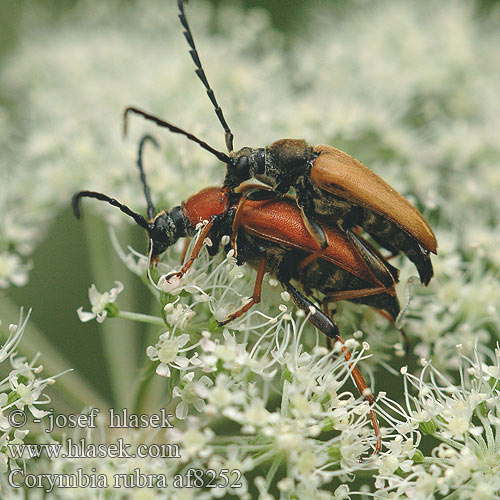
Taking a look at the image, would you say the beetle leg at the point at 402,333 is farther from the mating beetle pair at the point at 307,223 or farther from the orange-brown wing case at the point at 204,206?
the orange-brown wing case at the point at 204,206

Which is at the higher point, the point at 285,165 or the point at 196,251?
the point at 285,165

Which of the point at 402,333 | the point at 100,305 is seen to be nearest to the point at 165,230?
the point at 100,305

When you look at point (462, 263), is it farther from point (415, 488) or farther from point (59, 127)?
point (59, 127)

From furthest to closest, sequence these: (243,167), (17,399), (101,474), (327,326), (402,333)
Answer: (402,333)
(243,167)
(327,326)
(17,399)
(101,474)

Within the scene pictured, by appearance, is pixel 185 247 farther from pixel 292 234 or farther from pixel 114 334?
pixel 114 334

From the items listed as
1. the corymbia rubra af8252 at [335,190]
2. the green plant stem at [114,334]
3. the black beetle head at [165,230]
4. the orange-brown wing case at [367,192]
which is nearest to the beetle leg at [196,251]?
the black beetle head at [165,230]

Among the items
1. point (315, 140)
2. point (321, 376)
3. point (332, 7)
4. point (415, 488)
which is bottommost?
point (415, 488)

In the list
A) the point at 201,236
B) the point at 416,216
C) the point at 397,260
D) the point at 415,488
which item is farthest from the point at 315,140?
the point at 415,488
